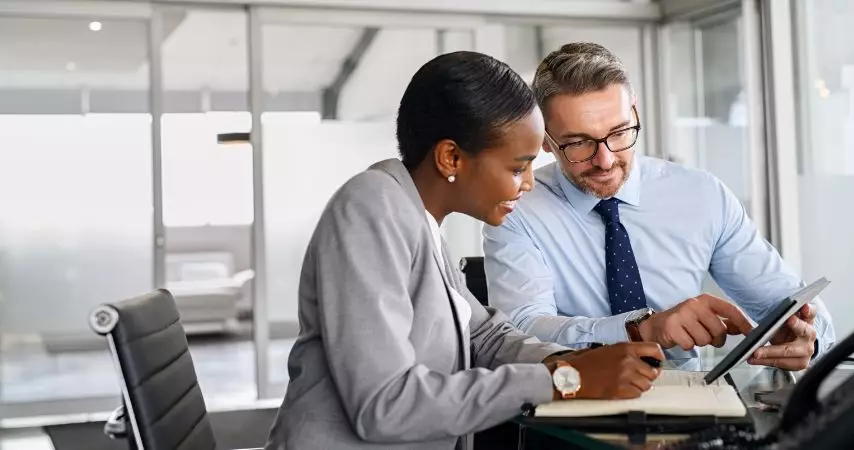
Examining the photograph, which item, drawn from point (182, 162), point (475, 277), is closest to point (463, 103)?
point (475, 277)

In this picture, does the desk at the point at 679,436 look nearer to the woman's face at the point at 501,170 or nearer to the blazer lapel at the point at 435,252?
the blazer lapel at the point at 435,252

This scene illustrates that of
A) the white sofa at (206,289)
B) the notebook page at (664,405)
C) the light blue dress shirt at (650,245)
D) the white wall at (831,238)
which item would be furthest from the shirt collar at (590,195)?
the white sofa at (206,289)

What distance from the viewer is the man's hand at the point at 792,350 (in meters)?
1.81

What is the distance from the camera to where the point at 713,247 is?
7.79 ft

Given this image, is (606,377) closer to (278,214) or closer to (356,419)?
(356,419)

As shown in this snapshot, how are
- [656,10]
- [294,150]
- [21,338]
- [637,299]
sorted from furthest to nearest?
[656,10]
[294,150]
[21,338]
[637,299]

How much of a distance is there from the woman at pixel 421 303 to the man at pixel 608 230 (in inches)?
24.7

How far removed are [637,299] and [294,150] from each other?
4.30 metres

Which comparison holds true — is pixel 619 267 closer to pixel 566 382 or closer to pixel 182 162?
pixel 566 382

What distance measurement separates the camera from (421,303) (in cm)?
145

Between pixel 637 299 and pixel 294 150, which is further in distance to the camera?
pixel 294 150

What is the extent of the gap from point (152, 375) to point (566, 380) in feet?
2.18

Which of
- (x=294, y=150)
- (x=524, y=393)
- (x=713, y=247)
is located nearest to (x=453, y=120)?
(x=524, y=393)

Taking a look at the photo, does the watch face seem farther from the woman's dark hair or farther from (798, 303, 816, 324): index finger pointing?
(798, 303, 816, 324): index finger pointing
